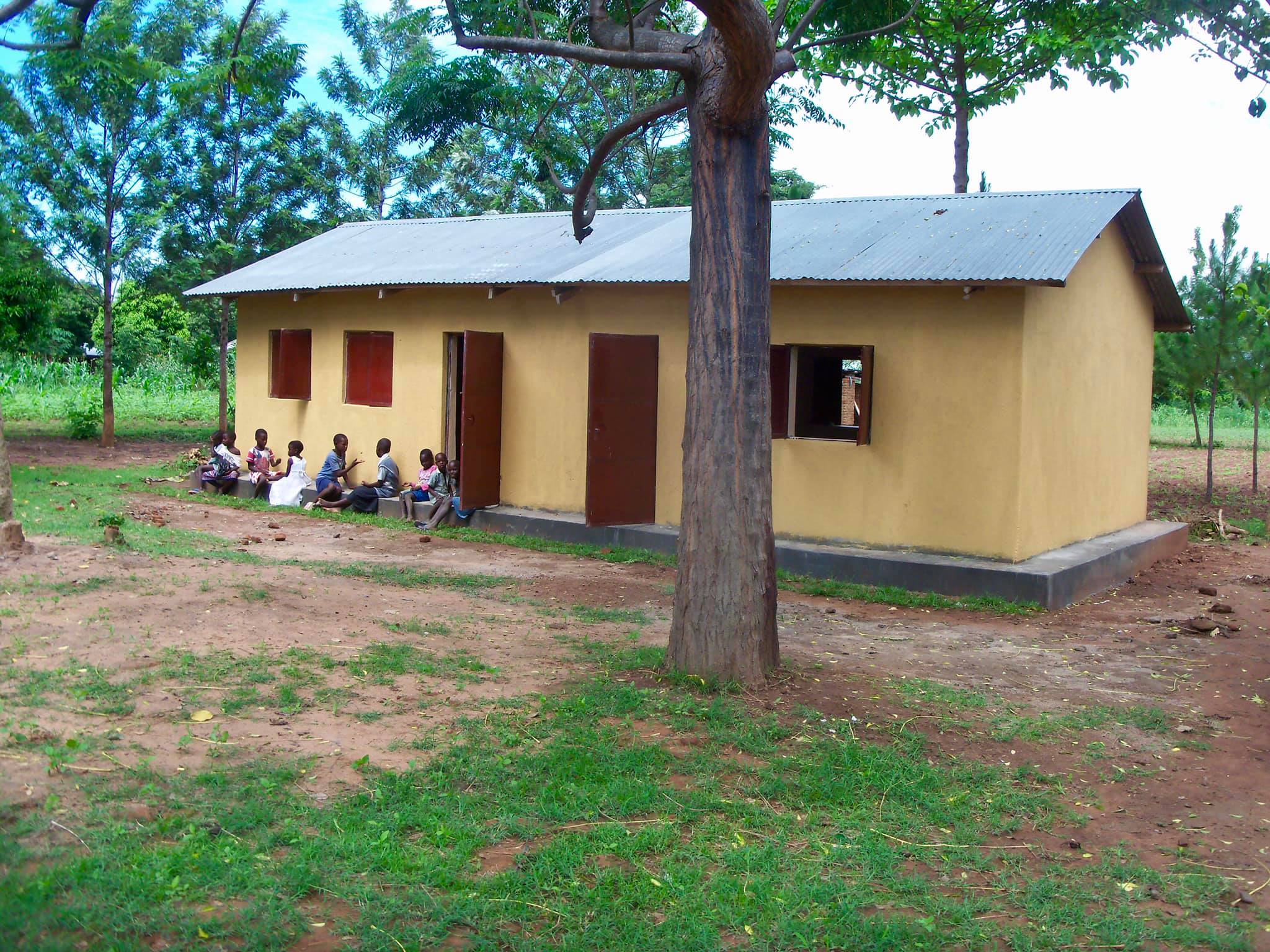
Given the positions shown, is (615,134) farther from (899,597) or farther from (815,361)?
(815,361)

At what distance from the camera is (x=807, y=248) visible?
11094mm

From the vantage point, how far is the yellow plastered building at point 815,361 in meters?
9.92

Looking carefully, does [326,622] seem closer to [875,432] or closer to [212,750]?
[212,750]

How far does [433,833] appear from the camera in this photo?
423cm

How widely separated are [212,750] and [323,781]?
587 millimetres

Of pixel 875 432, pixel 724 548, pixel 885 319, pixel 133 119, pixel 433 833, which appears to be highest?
pixel 133 119

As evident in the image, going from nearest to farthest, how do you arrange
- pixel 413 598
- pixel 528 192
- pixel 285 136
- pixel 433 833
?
pixel 433 833 → pixel 413 598 → pixel 285 136 → pixel 528 192

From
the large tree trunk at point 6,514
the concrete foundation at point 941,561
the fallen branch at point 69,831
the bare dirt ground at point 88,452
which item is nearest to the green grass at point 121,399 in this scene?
the bare dirt ground at point 88,452


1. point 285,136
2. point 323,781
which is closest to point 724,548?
point 323,781

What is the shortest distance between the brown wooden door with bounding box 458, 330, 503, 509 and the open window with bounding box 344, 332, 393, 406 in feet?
6.07

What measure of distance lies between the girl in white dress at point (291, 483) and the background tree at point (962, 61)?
9.21 meters

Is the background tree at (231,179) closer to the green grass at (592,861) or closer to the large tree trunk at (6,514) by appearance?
the large tree trunk at (6,514)

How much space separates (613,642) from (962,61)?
14.5 metres

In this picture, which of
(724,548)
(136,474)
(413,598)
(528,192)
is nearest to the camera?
(724,548)
